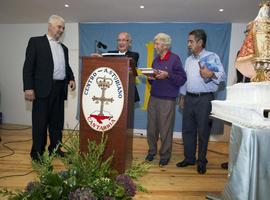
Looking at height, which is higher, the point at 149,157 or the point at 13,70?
the point at 13,70

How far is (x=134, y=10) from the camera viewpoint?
358 cm

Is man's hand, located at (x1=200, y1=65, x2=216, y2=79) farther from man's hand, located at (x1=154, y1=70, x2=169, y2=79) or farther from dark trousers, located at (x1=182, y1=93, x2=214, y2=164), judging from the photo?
man's hand, located at (x1=154, y1=70, x2=169, y2=79)

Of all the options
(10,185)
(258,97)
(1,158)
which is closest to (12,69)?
(1,158)

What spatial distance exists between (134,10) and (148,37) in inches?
22.7

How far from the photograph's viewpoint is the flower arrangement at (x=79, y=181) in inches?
20.8

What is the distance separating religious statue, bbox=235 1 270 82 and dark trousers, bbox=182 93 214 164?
3.14 ft

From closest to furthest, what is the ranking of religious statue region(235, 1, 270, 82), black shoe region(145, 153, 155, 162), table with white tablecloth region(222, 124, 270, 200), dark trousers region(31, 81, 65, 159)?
1. table with white tablecloth region(222, 124, 270, 200)
2. religious statue region(235, 1, 270, 82)
3. dark trousers region(31, 81, 65, 159)
4. black shoe region(145, 153, 155, 162)

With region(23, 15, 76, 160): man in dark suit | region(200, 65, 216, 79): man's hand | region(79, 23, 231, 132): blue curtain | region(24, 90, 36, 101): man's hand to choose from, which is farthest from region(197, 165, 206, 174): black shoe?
region(24, 90, 36, 101): man's hand

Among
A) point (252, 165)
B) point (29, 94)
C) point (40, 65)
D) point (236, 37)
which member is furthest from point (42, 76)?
point (236, 37)

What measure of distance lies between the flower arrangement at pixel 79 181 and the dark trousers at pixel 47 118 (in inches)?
73.8

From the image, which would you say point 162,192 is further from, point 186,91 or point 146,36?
point 146,36

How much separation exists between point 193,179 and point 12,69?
4.01 metres

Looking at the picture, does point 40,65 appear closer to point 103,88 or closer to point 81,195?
point 103,88

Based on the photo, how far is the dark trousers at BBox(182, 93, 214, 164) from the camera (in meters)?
2.45
